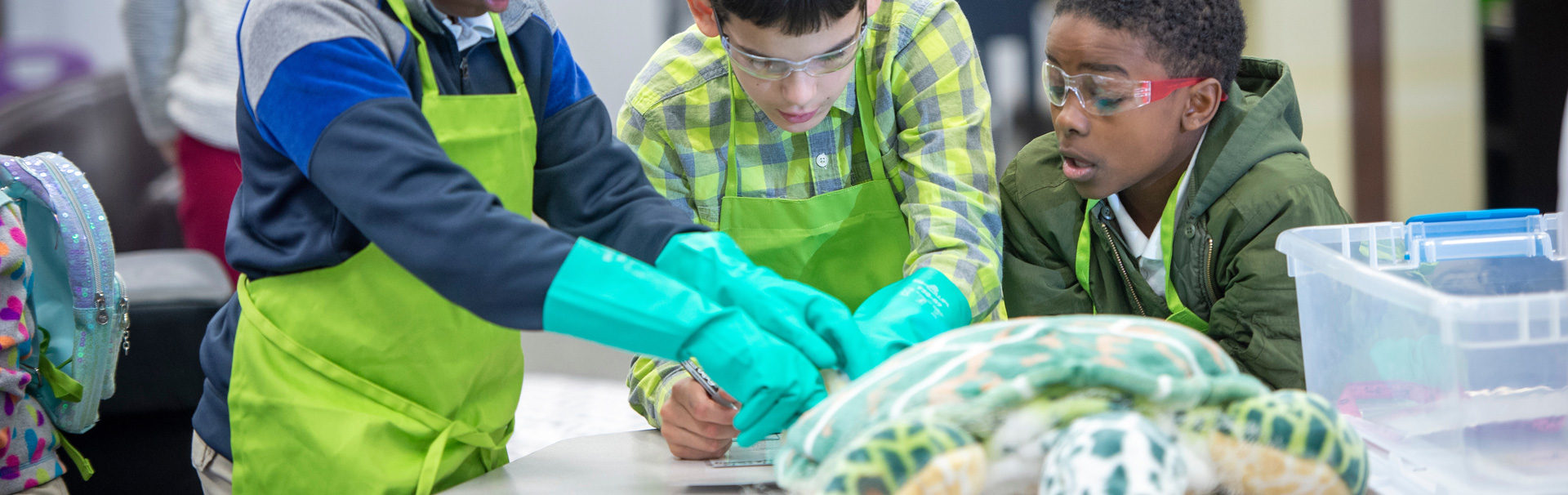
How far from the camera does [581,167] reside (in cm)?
108

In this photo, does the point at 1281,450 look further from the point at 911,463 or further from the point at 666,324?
the point at 666,324

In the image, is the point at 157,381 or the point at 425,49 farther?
the point at 157,381

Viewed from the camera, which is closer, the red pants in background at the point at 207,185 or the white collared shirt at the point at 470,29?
the white collared shirt at the point at 470,29

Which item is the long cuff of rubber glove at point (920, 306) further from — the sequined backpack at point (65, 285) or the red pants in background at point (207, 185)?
the red pants in background at point (207, 185)

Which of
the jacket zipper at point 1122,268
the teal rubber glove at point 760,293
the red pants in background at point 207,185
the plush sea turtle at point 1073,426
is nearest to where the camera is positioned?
the plush sea turtle at point 1073,426

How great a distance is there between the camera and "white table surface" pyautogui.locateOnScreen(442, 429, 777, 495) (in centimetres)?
96

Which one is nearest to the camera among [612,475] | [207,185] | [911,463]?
[911,463]

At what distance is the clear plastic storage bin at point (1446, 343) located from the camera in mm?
754

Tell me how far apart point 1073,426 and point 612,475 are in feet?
1.73

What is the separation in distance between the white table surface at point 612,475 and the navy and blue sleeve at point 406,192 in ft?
0.73

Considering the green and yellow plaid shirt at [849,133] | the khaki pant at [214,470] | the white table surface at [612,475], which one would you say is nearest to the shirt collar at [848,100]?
the green and yellow plaid shirt at [849,133]

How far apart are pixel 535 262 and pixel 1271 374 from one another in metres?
0.81

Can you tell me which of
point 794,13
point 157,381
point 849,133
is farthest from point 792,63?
point 157,381

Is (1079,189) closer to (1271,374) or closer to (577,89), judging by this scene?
(1271,374)
